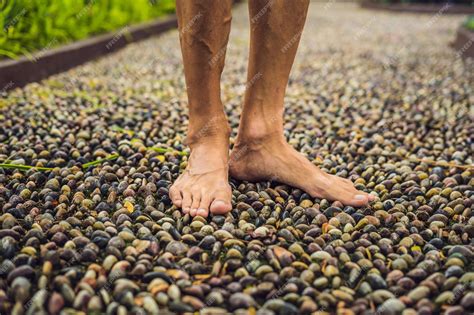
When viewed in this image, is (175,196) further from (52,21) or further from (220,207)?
(52,21)

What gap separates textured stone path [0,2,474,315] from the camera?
125cm

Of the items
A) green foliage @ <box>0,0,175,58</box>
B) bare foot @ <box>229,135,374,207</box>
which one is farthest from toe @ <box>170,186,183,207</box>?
green foliage @ <box>0,0,175,58</box>

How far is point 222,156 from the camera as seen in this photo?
70.6 inches

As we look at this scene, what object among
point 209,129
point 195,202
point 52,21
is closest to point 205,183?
point 195,202

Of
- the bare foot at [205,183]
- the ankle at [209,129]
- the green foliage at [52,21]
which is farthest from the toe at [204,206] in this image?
the green foliage at [52,21]

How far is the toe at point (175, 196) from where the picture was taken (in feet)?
5.52

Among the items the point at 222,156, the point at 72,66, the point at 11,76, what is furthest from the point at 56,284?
the point at 72,66

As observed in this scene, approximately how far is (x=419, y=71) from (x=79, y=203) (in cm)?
324

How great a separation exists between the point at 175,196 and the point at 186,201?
0.07m

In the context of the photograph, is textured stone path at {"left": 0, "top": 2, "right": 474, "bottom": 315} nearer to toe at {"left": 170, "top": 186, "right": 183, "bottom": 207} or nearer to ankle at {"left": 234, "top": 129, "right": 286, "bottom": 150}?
toe at {"left": 170, "top": 186, "right": 183, "bottom": 207}

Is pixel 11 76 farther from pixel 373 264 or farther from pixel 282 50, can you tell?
pixel 373 264

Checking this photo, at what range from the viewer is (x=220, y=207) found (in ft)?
5.30

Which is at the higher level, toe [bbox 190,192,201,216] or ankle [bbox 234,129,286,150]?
ankle [bbox 234,129,286,150]

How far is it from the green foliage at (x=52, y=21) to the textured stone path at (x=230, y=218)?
1.33 ft
